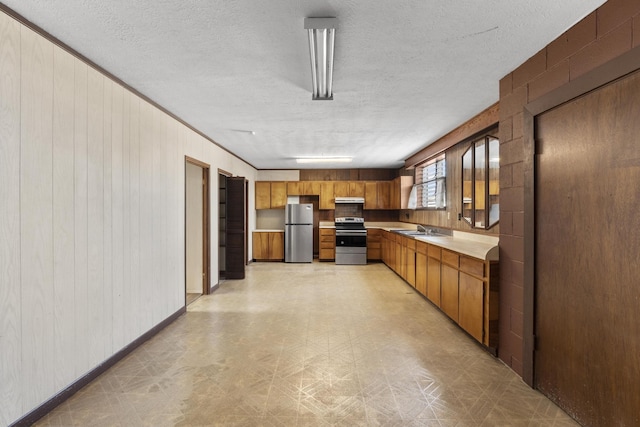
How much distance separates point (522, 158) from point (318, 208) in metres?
6.12

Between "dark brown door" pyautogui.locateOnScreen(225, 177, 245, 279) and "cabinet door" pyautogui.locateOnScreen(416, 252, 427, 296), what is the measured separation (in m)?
3.16

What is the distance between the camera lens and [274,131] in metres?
4.39

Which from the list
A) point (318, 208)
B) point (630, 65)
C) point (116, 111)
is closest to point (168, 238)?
point (116, 111)

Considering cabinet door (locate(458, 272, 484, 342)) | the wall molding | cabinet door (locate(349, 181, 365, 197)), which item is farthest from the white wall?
cabinet door (locate(349, 181, 365, 197))

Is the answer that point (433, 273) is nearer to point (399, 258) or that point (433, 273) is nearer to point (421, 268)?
point (421, 268)

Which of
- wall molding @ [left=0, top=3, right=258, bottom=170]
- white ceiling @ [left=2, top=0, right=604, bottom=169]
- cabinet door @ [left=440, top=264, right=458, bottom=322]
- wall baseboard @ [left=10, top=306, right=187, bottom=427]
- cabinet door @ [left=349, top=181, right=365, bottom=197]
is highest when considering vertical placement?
white ceiling @ [left=2, top=0, right=604, bottom=169]

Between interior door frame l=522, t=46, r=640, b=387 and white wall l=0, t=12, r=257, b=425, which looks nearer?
white wall l=0, t=12, r=257, b=425

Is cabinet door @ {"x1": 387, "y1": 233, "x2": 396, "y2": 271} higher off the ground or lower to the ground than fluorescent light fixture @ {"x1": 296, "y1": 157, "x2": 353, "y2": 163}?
lower

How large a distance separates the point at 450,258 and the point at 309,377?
2070 millimetres

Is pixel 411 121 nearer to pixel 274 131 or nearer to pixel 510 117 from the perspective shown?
pixel 510 117

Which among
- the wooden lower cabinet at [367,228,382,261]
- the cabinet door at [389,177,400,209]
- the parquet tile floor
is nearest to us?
the parquet tile floor

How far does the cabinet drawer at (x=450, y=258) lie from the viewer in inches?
131

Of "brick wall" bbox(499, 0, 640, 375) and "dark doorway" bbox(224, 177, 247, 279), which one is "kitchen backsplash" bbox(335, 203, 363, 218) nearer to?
"dark doorway" bbox(224, 177, 247, 279)

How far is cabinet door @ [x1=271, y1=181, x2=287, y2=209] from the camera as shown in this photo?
809 centimetres
